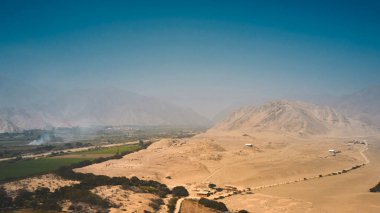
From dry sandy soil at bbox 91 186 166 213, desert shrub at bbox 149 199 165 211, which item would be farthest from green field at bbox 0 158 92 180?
desert shrub at bbox 149 199 165 211

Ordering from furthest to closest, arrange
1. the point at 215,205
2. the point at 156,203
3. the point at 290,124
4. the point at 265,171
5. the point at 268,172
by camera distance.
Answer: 1. the point at 290,124
2. the point at 265,171
3. the point at 268,172
4. the point at 156,203
5. the point at 215,205

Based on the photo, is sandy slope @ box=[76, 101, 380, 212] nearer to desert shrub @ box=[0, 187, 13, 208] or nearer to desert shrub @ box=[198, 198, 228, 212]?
desert shrub @ box=[198, 198, 228, 212]

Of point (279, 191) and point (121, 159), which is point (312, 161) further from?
point (121, 159)

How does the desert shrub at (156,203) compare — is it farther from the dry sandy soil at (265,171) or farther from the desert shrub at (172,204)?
the dry sandy soil at (265,171)

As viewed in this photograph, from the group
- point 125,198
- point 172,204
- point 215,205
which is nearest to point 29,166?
point 125,198

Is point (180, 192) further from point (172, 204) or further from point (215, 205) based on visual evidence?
point (215, 205)

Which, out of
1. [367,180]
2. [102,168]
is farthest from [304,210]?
[102,168]

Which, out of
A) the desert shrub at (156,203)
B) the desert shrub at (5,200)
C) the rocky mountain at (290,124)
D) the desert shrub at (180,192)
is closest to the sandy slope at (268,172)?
the desert shrub at (180,192)
